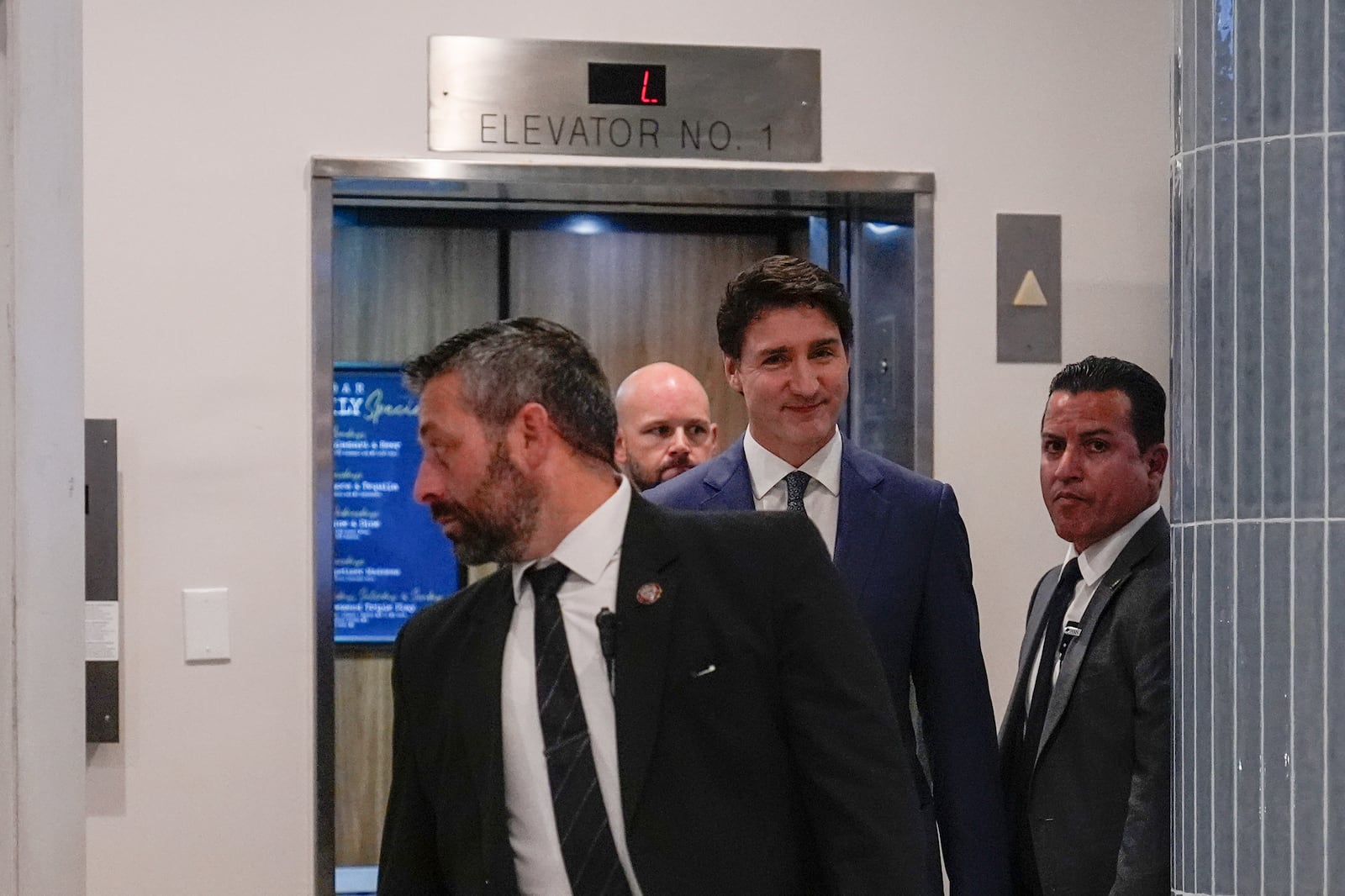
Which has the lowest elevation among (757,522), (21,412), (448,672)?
(448,672)

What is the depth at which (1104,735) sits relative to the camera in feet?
8.52

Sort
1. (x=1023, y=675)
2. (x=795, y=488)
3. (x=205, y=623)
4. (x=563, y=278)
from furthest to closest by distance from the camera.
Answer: (x=563, y=278) < (x=205, y=623) < (x=1023, y=675) < (x=795, y=488)

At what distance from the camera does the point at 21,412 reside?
1.79 metres

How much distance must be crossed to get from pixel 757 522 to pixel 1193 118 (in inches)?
29.5

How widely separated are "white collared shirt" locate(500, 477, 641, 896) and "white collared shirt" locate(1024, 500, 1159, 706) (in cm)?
108

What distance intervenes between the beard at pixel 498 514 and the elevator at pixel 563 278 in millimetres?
1934

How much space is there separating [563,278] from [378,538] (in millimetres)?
883

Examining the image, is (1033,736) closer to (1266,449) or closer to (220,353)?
(1266,449)

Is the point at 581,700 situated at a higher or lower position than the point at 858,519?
lower

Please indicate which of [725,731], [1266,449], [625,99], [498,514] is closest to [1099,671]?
[1266,449]

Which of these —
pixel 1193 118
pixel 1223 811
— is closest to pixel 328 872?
pixel 1223 811

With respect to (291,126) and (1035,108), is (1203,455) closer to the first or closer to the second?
(1035,108)

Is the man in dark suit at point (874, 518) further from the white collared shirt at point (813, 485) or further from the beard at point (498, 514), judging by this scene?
the beard at point (498, 514)

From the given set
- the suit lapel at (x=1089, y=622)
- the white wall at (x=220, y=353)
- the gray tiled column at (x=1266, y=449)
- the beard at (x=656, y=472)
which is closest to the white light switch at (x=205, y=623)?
the white wall at (x=220, y=353)
